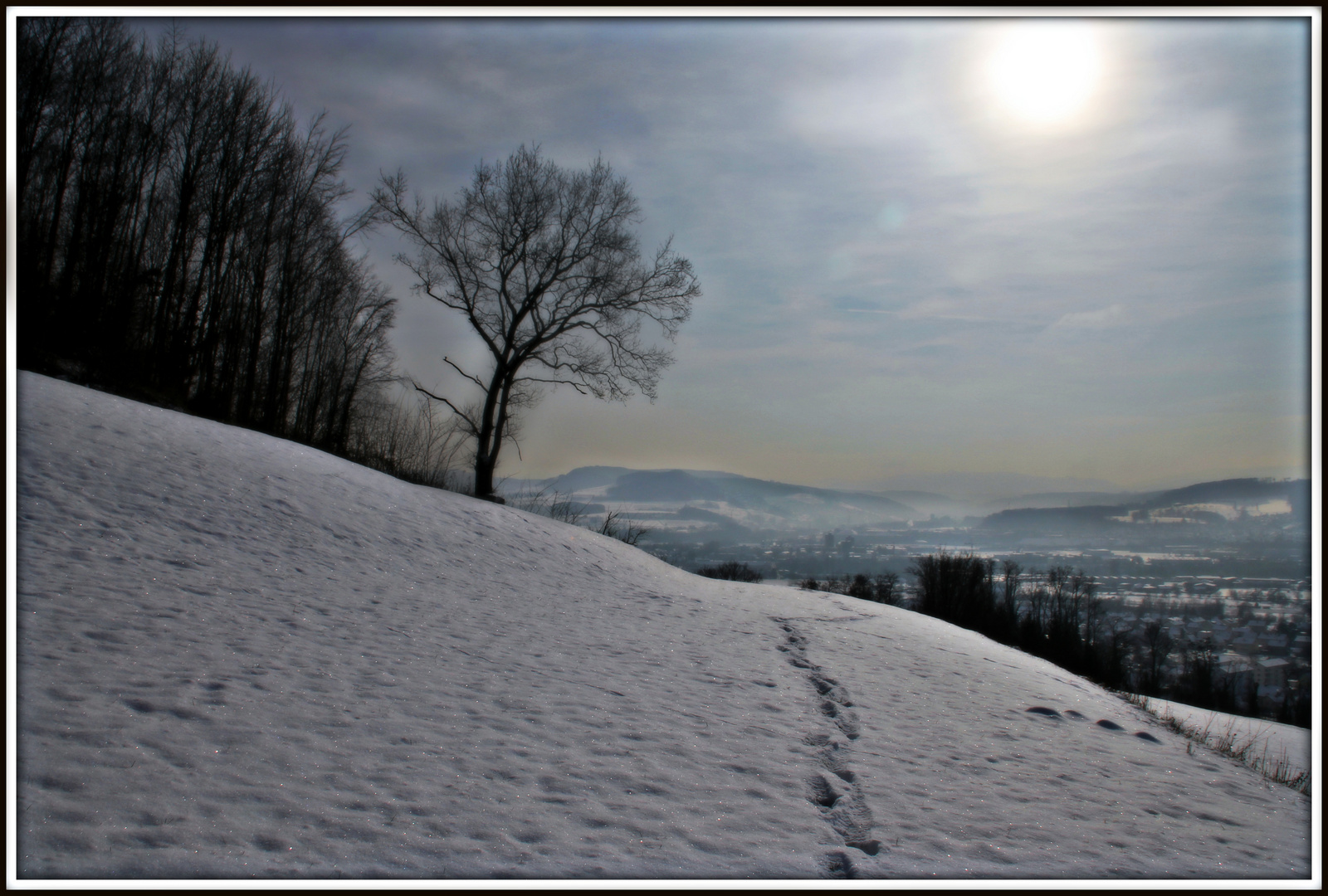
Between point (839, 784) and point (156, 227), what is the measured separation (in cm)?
3448

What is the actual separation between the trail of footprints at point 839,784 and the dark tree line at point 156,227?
18208 mm

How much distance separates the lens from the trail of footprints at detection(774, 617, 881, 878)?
377 centimetres

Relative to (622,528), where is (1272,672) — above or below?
below

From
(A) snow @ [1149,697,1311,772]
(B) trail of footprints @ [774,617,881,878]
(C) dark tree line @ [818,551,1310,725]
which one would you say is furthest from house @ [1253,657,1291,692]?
(B) trail of footprints @ [774,617,881,878]

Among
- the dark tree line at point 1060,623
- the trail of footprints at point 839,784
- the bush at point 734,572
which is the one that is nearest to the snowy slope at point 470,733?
the trail of footprints at point 839,784

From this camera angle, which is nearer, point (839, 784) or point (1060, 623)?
point (839, 784)

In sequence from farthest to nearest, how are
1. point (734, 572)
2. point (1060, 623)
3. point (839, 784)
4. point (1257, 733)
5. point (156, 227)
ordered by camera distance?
point (1060, 623), point (734, 572), point (156, 227), point (1257, 733), point (839, 784)

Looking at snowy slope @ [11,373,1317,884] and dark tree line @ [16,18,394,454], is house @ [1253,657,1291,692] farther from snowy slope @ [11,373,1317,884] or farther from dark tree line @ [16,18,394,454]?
dark tree line @ [16,18,394,454]

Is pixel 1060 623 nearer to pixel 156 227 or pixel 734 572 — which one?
pixel 734 572

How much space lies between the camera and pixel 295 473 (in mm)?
11172

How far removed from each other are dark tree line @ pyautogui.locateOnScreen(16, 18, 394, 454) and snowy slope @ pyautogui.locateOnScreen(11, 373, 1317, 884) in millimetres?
11913

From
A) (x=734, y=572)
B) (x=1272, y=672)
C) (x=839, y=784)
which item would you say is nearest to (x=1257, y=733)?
(x=1272, y=672)

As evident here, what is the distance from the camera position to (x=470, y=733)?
15.2 ft

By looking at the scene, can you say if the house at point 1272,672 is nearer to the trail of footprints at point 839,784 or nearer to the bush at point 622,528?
the bush at point 622,528
